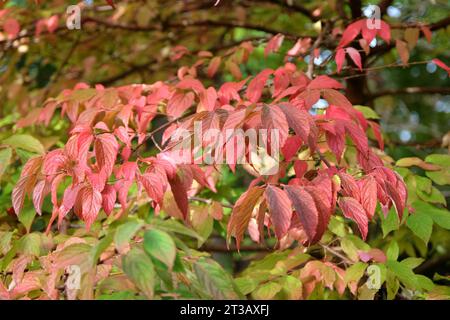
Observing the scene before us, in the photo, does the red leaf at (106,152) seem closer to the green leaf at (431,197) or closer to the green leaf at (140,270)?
the green leaf at (140,270)

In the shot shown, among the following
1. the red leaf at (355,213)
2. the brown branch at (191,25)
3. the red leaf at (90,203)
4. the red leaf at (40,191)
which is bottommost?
the brown branch at (191,25)

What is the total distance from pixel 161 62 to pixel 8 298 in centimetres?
207

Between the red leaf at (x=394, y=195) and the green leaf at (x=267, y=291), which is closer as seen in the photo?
the red leaf at (x=394, y=195)

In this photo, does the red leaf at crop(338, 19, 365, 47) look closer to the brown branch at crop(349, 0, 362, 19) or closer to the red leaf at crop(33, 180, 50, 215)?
the brown branch at crop(349, 0, 362, 19)

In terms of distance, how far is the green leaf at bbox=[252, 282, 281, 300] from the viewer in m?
1.50

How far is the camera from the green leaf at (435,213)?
5.17 feet

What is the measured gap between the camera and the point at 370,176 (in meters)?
1.23

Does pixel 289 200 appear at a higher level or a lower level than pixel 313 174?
higher

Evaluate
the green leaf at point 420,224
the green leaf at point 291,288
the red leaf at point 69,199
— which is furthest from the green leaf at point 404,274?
the red leaf at point 69,199

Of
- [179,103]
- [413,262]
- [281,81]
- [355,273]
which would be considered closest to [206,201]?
[179,103]

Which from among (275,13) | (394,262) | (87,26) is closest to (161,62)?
(87,26)

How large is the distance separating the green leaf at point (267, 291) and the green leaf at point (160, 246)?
66 centimetres
